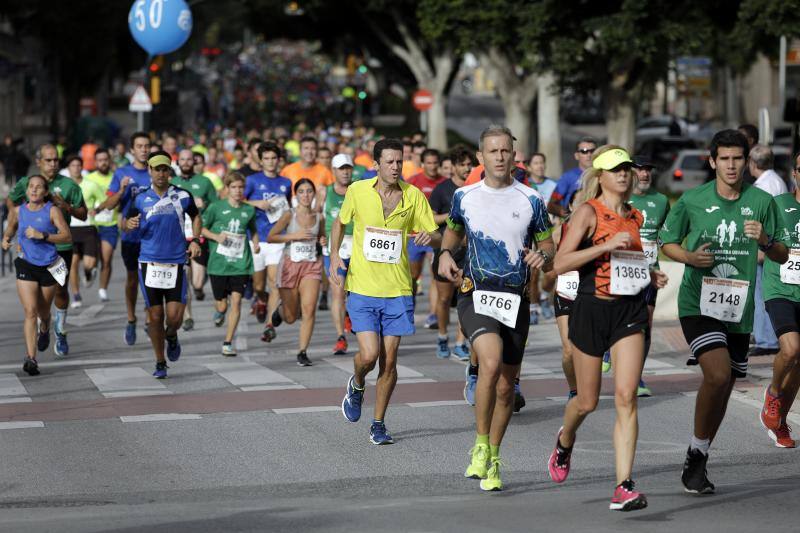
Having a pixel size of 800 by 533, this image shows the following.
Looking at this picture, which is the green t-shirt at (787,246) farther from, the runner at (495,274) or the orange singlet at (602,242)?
the orange singlet at (602,242)

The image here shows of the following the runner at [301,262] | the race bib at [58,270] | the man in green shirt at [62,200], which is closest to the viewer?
the race bib at [58,270]

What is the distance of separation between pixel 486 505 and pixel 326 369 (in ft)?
20.2

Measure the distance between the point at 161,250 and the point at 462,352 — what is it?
2.98 metres

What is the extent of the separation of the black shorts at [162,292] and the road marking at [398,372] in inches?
62.5

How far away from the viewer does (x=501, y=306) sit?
8.84m

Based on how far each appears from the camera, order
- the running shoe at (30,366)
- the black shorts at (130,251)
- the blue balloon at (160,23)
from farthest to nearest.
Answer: the blue balloon at (160,23)
the black shorts at (130,251)
the running shoe at (30,366)

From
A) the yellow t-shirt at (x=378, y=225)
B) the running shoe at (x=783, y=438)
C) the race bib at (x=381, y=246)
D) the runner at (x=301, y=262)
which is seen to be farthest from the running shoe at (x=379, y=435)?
the runner at (x=301, y=262)

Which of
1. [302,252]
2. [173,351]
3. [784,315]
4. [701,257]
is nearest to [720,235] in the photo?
[701,257]

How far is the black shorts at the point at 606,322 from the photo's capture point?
26.5 ft

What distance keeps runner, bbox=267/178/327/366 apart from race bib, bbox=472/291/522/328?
5.38 meters

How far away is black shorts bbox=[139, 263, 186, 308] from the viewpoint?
13.6 metres

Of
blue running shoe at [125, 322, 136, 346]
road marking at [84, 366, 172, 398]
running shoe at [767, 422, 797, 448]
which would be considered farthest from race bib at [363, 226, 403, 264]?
blue running shoe at [125, 322, 136, 346]

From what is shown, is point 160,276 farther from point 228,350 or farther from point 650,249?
point 650,249

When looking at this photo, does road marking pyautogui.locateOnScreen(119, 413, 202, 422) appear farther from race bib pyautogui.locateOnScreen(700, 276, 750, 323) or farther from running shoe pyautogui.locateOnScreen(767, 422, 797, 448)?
race bib pyautogui.locateOnScreen(700, 276, 750, 323)
